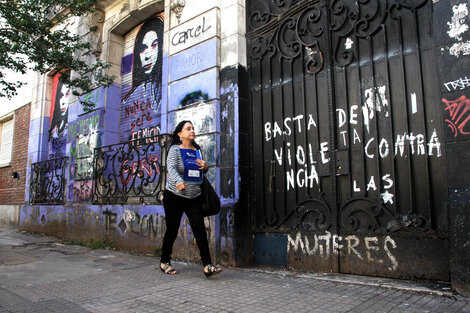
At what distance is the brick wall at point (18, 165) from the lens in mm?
10547

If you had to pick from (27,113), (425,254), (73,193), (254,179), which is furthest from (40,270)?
(27,113)

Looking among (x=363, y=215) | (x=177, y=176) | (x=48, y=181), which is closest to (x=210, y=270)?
(x=177, y=176)

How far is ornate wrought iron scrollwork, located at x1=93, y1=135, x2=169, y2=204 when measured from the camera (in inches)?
243

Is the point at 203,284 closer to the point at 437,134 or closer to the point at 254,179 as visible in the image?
the point at 254,179

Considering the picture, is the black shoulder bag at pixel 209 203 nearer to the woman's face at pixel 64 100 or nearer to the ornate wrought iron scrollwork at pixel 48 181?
the ornate wrought iron scrollwork at pixel 48 181

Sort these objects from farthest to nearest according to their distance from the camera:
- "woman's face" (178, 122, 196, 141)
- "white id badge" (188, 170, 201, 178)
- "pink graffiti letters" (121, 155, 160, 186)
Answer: "pink graffiti letters" (121, 155, 160, 186) < "woman's face" (178, 122, 196, 141) < "white id badge" (188, 170, 201, 178)

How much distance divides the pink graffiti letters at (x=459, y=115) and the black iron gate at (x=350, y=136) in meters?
0.38

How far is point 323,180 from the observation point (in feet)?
14.6

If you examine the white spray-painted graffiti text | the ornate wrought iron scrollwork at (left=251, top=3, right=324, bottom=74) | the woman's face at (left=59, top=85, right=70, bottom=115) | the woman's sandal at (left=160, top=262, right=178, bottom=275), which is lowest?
the woman's sandal at (left=160, top=262, right=178, bottom=275)

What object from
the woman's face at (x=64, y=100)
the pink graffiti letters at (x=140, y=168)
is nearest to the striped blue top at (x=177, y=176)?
the pink graffiti letters at (x=140, y=168)

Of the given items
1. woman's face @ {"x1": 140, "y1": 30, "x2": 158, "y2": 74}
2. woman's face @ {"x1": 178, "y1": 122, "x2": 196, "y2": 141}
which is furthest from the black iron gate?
woman's face @ {"x1": 140, "y1": 30, "x2": 158, "y2": 74}

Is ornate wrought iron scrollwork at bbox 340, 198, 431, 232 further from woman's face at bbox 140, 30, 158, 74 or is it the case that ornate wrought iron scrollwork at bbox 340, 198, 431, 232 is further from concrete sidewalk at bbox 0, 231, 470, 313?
woman's face at bbox 140, 30, 158, 74

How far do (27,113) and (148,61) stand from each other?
5.86m

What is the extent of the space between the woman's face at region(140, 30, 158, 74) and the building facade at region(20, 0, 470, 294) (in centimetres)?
4
